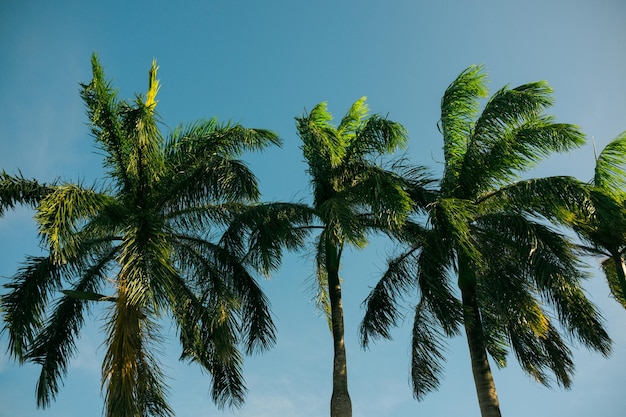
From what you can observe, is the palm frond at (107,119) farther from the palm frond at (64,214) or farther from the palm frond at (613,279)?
the palm frond at (613,279)

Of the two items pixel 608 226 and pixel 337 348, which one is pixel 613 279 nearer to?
pixel 608 226

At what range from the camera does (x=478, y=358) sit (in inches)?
685

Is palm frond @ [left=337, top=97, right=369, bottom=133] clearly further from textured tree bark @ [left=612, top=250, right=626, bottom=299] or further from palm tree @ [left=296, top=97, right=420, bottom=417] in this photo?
textured tree bark @ [left=612, top=250, right=626, bottom=299]

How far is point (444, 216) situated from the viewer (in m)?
16.8

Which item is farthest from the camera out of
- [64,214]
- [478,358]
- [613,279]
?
A: [613,279]

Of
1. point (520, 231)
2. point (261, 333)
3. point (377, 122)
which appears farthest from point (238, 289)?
point (520, 231)

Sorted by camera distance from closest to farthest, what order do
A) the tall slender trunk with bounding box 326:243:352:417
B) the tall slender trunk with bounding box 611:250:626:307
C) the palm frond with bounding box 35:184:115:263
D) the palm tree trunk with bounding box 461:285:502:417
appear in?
1. the palm frond with bounding box 35:184:115:263
2. the tall slender trunk with bounding box 326:243:352:417
3. the palm tree trunk with bounding box 461:285:502:417
4. the tall slender trunk with bounding box 611:250:626:307

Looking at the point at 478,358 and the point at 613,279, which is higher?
the point at 613,279

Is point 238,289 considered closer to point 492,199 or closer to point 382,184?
point 382,184

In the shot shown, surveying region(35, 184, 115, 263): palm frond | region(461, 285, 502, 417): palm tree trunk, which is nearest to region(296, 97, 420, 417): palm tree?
region(461, 285, 502, 417): palm tree trunk

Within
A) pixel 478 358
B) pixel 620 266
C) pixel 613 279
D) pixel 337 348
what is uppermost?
pixel 613 279

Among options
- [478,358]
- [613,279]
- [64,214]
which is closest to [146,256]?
[64,214]

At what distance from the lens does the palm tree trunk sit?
16.9 meters

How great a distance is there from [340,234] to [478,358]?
14.5 ft
